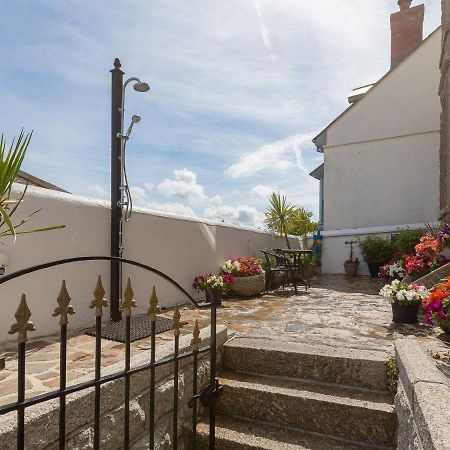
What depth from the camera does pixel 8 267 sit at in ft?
11.4

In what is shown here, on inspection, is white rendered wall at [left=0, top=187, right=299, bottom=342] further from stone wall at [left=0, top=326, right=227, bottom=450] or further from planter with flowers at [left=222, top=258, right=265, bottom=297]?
stone wall at [left=0, top=326, right=227, bottom=450]

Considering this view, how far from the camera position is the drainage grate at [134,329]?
3.54m

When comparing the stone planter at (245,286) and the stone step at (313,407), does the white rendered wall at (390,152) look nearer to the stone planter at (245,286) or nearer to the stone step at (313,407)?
the stone planter at (245,286)

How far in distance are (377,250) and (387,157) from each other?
120 inches

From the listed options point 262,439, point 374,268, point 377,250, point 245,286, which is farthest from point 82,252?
point 374,268

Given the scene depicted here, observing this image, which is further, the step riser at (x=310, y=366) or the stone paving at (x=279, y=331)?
the step riser at (x=310, y=366)

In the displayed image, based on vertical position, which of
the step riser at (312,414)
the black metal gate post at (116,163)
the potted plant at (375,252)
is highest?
the black metal gate post at (116,163)

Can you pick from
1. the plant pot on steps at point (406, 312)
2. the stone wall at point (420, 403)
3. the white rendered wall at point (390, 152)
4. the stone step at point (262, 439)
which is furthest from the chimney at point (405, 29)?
the stone step at point (262, 439)

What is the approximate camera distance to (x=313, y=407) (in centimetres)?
261

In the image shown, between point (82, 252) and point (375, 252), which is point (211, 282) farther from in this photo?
point (375, 252)

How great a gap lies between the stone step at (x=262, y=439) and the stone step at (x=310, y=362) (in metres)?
0.45

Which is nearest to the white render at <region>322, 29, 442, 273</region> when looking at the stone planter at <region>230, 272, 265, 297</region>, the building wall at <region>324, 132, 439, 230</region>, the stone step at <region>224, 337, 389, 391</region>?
the building wall at <region>324, 132, 439, 230</region>

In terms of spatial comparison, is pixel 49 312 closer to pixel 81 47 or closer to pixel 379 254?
pixel 81 47

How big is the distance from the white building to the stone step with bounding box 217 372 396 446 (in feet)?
29.5
